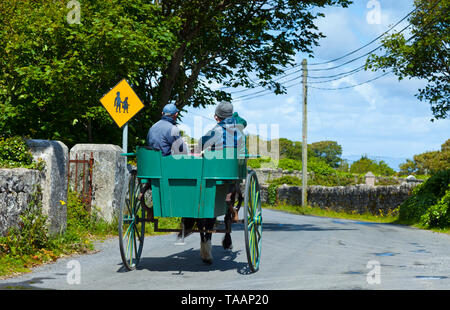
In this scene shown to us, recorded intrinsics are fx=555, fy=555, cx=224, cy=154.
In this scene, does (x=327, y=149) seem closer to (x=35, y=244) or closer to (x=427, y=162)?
(x=427, y=162)

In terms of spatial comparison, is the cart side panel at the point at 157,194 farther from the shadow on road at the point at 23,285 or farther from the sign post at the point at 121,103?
the sign post at the point at 121,103

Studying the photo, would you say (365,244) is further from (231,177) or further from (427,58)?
(427,58)

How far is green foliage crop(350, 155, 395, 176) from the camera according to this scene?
69.2 m

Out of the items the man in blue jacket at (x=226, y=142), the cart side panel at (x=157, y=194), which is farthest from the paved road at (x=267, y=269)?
the cart side panel at (x=157, y=194)

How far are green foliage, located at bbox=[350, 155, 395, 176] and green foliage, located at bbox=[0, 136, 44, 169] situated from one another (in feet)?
204

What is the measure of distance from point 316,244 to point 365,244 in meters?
1.13

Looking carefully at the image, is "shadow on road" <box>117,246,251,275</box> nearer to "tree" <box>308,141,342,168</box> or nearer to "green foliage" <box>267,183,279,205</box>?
"green foliage" <box>267,183,279,205</box>

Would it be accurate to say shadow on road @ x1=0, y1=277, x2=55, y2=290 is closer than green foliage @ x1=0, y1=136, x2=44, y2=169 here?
Yes

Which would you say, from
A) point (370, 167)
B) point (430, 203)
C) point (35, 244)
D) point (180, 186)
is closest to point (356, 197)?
point (430, 203)

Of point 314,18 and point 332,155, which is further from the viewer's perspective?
point 332,155

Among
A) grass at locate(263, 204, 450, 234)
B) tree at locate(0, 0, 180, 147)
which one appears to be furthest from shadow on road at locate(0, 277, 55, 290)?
grass at locate(263, 204, 450, 234)

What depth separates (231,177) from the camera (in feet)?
23.3

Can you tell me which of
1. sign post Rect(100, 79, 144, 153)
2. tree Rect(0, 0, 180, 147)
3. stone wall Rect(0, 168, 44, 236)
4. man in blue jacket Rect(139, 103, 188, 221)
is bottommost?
stone wall Rect(0, 168, 44, 236)

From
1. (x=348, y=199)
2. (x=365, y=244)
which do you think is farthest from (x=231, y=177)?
(x=348, y=199)
